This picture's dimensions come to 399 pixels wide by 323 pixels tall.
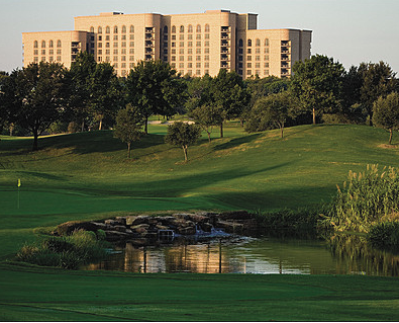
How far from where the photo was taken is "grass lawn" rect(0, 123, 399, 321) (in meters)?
12.3

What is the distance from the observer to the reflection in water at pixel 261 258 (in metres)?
23.5

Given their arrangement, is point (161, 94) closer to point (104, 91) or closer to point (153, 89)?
point (153, 89)

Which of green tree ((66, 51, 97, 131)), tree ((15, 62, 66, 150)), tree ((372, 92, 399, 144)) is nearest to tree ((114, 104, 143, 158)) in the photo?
tree ((15, 62, 66, 150))

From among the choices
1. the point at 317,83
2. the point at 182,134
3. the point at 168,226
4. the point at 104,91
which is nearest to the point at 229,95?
the point at 317,83

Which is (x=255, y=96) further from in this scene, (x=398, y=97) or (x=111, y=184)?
(x=111, y=184)

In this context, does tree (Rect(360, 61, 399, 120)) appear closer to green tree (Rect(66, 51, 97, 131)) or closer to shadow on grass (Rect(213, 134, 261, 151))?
shadow on grass (Rect(213, 134, 261, 151))

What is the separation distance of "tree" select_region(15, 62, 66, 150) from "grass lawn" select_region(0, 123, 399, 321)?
444 cm

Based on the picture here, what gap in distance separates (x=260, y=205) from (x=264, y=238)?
846 centimetres

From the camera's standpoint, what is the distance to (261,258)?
2612 cm

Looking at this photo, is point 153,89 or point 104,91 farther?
point 153,89

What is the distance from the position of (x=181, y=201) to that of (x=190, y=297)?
77.0ft

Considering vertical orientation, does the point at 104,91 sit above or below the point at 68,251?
above

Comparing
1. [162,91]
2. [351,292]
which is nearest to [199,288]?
[351,292]

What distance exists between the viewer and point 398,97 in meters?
70.7
